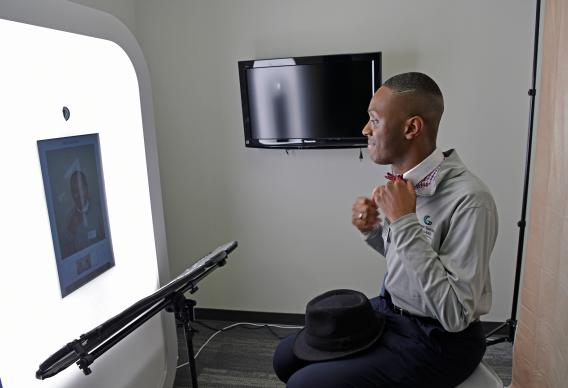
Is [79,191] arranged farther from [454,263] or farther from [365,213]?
[454,263]

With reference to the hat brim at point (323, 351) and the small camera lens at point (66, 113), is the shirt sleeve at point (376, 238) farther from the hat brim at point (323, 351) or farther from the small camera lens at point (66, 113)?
the small camera lens at point (66, 113)

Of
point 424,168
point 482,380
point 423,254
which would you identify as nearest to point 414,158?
point 424,168

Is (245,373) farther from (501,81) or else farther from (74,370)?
(501,81)

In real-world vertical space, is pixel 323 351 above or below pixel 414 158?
below

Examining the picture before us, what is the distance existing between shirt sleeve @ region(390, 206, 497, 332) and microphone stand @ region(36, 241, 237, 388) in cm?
56

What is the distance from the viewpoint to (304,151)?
246 centimetres

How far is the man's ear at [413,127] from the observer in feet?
4.04

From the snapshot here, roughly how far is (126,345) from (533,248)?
5.16 ft

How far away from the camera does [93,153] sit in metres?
1.55

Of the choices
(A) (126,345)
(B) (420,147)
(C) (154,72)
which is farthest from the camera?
(C) (154,72)

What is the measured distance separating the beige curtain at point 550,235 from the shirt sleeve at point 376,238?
576 millimetres

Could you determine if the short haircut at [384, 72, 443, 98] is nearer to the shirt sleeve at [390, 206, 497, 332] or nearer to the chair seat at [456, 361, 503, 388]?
the shirt sleeve at [390, 206, 497, 332]

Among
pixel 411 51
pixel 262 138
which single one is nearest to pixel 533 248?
pixel 411 51

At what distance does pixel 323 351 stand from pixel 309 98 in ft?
4.41
